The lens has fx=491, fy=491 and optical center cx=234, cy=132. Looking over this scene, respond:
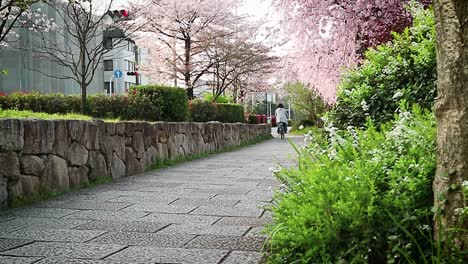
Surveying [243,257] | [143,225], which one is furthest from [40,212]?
[243,257]

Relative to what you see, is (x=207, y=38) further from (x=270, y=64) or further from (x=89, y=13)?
(x=89, y=13)

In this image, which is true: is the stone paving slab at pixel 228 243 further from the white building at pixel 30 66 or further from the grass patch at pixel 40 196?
the white building at pixel 30 66

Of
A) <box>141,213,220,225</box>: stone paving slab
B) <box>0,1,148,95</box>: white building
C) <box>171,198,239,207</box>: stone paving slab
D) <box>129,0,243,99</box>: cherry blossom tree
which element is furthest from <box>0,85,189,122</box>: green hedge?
<box>0,1,148,95</box>: white building

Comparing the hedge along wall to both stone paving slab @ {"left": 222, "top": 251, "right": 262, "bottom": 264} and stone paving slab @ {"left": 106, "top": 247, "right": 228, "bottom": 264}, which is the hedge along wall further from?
stone paving slab @ {"left": 222, "top": 251, "right": 262, "bottom": 264}

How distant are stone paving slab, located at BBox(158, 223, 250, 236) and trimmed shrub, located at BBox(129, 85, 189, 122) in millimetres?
7321

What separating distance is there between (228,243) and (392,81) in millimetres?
2028

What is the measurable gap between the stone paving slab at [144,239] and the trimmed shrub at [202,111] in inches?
436

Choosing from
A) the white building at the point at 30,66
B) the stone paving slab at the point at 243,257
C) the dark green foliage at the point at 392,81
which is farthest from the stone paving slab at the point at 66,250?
the white building at the point at 30,66

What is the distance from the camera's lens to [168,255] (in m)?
3.07

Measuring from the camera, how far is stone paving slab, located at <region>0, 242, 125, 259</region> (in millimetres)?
3072

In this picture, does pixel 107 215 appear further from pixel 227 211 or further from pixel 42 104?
pixel 42 104

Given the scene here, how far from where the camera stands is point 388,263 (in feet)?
6.90

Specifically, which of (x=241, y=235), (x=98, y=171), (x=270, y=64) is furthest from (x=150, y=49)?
(x=241, y=235)

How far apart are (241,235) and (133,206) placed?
1673mm
